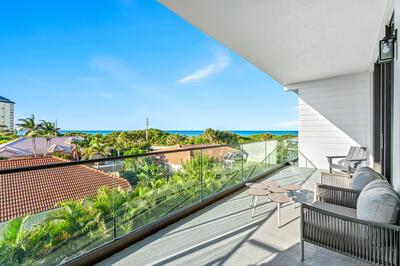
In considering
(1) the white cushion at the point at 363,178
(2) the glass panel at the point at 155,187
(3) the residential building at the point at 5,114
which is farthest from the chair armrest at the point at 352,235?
(3) the residential building at the point at 5,114

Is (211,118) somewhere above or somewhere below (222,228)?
above

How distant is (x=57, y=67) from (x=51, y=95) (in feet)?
23.6

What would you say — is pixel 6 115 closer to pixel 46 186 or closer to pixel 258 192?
pixel 46 186

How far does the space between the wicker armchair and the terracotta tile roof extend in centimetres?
210

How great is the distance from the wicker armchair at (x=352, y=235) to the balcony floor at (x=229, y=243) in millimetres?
318

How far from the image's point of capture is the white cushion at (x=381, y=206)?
178cm

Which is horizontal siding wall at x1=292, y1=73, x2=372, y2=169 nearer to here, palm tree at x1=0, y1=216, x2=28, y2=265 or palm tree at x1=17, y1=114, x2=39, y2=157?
palm tree at x1=0, y1=216, x2=28, y2=265

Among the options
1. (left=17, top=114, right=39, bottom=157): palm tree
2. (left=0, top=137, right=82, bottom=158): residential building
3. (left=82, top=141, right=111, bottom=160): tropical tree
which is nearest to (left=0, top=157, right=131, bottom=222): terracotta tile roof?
(left=82, top=141, right=111, bottom=160): tropical tree

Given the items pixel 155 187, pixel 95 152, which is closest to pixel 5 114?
pixel 95 152

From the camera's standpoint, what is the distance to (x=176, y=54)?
A: 2934cm

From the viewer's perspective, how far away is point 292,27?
3391mm

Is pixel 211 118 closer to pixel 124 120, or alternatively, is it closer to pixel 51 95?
pixel 124 120

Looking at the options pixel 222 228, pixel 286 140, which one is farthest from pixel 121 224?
pixel 286 140

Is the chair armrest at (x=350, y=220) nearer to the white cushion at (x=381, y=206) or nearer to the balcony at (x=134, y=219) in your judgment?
the white cushion at (x=381, y=206)
